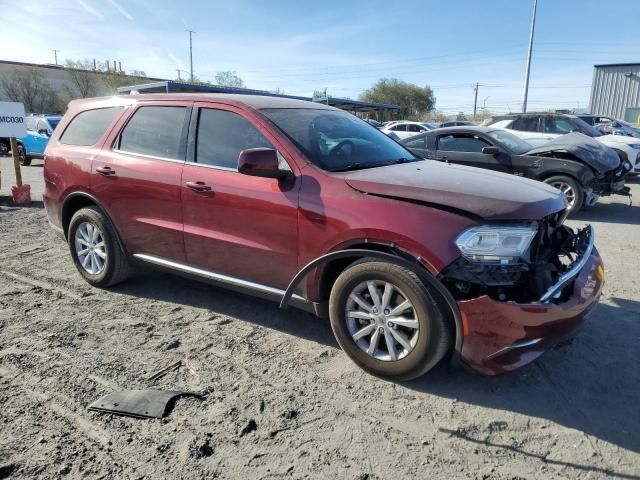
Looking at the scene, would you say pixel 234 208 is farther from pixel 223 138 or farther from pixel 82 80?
pixel 82 80

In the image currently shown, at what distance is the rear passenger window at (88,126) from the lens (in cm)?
456

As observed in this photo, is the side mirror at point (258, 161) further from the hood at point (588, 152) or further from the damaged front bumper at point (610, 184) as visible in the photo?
the damaged front bumper at point (610, 184)

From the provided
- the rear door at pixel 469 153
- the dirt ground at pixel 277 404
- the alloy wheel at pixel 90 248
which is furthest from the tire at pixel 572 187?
the alloy wheel at pixel 90 248

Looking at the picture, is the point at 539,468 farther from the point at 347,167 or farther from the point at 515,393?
the point at 347,167

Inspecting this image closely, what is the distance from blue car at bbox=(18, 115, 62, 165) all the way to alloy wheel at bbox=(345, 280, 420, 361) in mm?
15407

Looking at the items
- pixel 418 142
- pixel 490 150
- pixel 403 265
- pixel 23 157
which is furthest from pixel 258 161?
pixel 23 157

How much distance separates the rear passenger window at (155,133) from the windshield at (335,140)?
0.84 meters

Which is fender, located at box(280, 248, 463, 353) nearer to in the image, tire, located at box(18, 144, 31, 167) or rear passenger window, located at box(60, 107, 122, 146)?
rear passenger window, located at box(60, 107, 122, 146)

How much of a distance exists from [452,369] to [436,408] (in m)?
0.48

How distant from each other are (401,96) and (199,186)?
A: 66.4 metres

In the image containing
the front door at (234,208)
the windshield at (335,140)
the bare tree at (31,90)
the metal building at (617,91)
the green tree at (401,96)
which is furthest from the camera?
the green tree at (401,96)

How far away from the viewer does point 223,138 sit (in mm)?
3762

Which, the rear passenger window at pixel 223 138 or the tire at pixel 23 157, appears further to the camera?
the tire at pixel 23 157

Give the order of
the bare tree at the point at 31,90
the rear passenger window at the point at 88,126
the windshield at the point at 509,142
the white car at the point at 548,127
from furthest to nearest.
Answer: the bare tree at the point at 31,90 < the white car at the point at 548,127 < the windshield at the point at 509,142 < the rear passenger window at the point at 88,126
